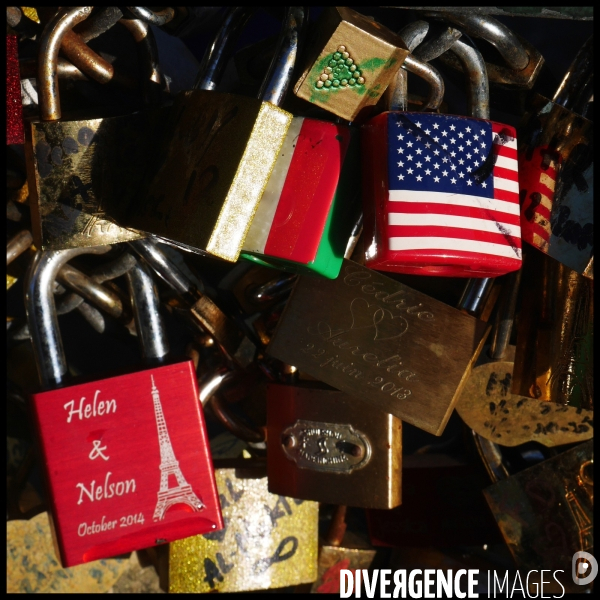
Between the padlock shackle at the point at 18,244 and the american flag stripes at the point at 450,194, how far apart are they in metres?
0.76

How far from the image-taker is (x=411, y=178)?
944 mm

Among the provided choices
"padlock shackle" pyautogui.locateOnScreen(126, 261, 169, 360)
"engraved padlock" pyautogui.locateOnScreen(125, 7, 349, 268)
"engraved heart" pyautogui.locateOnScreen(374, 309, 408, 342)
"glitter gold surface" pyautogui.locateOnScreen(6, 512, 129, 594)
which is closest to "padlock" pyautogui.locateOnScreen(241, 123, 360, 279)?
"engraved padlock" pyautogui.locateOnScreen(125, 7, 349, 268)

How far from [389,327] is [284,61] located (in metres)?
0.52

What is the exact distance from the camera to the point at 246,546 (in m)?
1.36

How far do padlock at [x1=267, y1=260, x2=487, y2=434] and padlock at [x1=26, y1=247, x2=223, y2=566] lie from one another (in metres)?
0.26

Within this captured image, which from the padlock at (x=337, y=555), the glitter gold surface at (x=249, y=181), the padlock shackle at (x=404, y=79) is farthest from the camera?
the padlock at (x=337, y=555)

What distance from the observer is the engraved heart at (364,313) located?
1.10m

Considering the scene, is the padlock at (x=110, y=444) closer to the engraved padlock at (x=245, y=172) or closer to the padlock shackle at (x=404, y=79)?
the engraved padlock at (x=245, y=172)

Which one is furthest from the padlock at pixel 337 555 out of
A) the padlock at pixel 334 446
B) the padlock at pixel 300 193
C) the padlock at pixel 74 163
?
the padlock at pixel 74 163

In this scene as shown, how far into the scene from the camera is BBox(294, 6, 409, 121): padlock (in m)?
0.89

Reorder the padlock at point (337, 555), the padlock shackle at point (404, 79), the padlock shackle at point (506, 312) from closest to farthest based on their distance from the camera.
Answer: the padlock shackle at point (404, 79) → the padlock shackle at point (506, 312) → the padlock at point (337, 555)

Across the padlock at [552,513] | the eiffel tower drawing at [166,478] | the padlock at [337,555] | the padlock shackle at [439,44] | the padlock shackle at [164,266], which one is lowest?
the padlock at [337,555]

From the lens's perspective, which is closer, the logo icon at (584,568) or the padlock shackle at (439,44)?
the padlock shackle at (439,44)

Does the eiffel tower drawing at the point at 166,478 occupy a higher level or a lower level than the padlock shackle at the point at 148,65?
lower
